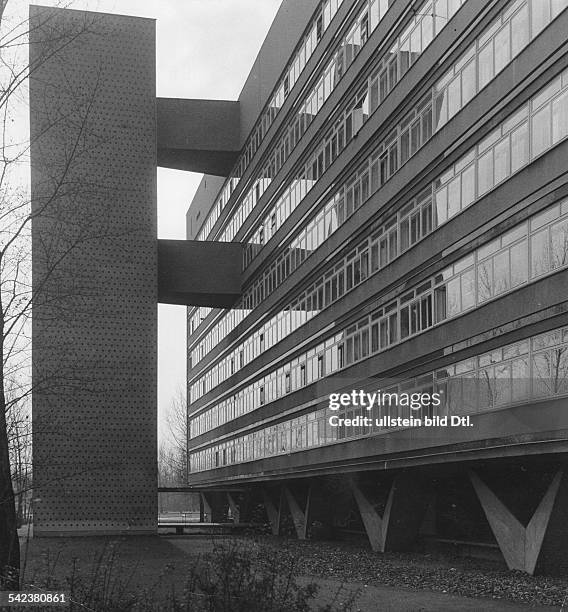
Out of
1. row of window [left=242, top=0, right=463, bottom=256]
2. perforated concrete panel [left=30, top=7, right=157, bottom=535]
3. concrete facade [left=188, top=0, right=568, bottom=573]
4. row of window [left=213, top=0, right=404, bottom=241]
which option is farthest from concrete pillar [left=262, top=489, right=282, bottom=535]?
row of window [left=213, top=0, right=404, bottom=241]

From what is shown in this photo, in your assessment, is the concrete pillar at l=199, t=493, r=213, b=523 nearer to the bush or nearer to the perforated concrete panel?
the perforated concrete panel

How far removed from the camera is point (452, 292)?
1020 inches

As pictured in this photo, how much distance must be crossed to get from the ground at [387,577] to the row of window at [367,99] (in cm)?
1368

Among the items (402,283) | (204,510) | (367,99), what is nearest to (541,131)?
(402,283)

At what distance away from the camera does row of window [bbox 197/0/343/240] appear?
1540 inches

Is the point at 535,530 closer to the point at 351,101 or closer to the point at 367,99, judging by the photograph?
the point at 367,99

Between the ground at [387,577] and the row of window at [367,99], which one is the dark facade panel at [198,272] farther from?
the ground at [387,577]

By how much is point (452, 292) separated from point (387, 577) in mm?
7144

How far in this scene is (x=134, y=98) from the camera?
149 ft

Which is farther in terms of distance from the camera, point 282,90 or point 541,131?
point 282,90

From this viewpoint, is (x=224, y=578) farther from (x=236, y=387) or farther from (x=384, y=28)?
(x=236, y=387)

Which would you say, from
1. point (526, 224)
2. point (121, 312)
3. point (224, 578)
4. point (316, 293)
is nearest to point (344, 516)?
point (316, 293)

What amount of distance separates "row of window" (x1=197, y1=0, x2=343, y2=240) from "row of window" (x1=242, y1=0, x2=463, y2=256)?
3.97m

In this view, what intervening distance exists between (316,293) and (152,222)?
9.17 m
